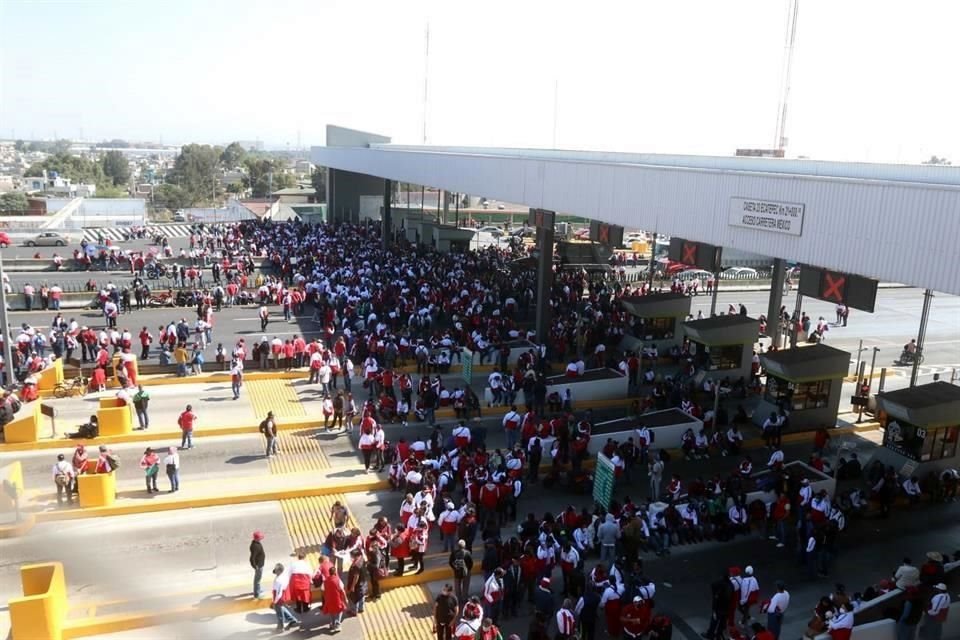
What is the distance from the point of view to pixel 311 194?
85.9 metres

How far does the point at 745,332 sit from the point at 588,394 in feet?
16.6

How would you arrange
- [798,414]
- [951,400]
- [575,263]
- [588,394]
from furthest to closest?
1. [575,263]
2. [588,394]
3. [798,414]
4. [951,400]

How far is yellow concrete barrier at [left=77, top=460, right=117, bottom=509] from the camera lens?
44.5 ft

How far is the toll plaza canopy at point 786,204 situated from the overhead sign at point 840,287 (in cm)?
218

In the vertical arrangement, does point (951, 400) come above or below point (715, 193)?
below

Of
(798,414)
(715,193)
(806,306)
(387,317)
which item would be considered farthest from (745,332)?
(806,306)

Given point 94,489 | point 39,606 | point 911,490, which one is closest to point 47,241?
point 94,489

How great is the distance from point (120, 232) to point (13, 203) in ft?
108

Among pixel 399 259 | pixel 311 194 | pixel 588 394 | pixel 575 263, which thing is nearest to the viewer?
pixel 588 394

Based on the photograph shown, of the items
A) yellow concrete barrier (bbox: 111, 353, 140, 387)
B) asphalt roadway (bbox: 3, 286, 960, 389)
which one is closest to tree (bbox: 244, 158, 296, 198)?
asphalt roadway (bbox: 3, 286, 960, 389)

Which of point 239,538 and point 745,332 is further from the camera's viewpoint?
point 745,332

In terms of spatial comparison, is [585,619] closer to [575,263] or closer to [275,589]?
[275,589]

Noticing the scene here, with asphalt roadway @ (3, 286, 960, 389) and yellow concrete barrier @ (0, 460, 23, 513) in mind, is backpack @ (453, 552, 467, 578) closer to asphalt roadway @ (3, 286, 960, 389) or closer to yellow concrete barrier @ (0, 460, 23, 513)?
yellow concrete barrier @ (0, 460, 23, 513)

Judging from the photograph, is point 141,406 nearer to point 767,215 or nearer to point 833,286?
point 767,215
